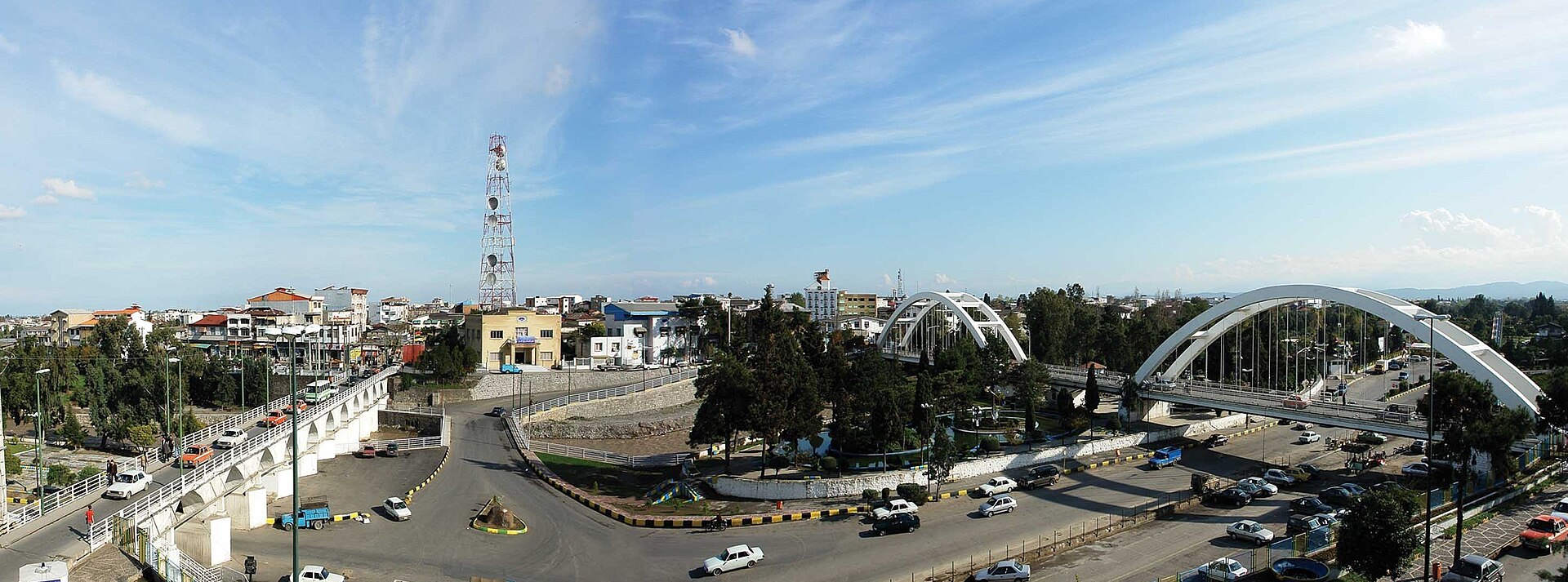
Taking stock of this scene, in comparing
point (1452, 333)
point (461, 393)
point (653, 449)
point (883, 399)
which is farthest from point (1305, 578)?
point (461, 393)

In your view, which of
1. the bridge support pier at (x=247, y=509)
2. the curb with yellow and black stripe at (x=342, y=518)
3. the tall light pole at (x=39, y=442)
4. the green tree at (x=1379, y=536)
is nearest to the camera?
the green tree at (x=1379, y=536)

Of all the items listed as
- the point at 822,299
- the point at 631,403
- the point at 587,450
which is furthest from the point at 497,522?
the point at 822,299

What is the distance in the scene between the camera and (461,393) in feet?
186

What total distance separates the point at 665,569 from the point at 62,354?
188ft

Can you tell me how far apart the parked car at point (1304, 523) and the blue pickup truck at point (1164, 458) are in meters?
10.7

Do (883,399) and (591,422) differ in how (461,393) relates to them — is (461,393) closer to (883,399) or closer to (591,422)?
(591,422)

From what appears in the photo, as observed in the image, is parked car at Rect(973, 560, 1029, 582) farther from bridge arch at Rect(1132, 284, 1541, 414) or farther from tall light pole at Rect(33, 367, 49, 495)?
tall light pole at Rect(33, 367, 49, 495)

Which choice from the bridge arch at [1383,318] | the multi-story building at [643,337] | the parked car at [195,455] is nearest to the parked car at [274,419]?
the parked car at [195,455]

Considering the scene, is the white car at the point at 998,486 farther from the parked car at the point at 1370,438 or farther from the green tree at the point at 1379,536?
the parked car at the point at 1370,438

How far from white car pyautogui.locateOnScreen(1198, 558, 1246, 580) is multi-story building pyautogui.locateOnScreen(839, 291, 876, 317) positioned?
111 m

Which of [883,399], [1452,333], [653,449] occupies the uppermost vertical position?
[1452,333]

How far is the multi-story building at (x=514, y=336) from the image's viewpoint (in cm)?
6519

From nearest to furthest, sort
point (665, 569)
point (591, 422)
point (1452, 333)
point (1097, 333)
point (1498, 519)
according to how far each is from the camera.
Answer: point (665, 569), point (1498, 519), point (1452, 333), point (591, 422), point (1097, 333)

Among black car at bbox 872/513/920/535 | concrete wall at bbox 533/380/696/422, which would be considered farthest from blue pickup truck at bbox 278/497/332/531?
concrete wall at bbox 533/380/696/422
